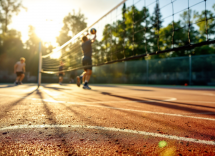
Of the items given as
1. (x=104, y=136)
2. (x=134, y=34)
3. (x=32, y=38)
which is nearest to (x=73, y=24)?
(x=32, y=38)

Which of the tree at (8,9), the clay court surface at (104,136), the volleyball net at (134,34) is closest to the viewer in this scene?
the clay court surface at (104,136)

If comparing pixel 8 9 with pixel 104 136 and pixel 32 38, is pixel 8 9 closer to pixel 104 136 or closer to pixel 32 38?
pixel 32 38

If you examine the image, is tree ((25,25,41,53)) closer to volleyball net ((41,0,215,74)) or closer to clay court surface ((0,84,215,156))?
volleyball net ((41,0,215,74))

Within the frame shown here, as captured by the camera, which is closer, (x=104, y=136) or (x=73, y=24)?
(x=104, y=136)

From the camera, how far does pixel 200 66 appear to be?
15891 millimetres

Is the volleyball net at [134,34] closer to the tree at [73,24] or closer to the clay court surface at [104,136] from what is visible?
the clay court surface at [104,136]

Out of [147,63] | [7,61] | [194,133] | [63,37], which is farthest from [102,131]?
[63,37]

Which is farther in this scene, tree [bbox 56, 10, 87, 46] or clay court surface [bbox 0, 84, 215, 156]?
tree [bbox 56, 10, 87, 46]

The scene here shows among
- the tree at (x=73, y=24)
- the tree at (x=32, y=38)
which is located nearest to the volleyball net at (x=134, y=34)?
the tree at (x=73, y=24)

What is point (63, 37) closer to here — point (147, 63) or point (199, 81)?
point (147, 63)

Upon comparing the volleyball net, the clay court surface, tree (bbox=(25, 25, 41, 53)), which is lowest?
the clay court surface

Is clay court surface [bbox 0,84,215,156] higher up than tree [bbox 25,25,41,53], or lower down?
lower down

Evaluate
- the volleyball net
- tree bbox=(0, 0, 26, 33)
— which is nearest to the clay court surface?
the volleyball net

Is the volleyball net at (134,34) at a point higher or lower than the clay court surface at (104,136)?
higher
